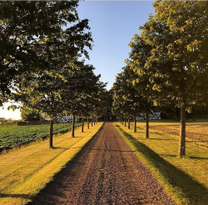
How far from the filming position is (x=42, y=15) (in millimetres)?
5496

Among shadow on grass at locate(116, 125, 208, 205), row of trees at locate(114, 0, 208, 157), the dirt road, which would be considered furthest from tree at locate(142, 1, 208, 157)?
the dirt road

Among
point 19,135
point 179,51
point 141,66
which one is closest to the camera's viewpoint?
point 179,51

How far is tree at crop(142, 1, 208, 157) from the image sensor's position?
10.5 m

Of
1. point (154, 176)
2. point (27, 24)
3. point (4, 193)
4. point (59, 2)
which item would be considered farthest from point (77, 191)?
point (59, 2)

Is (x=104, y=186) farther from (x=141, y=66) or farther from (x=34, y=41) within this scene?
(x=141, y=66)

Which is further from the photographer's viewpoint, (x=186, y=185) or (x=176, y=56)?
(x=176, y=56)

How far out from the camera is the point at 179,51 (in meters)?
10.7

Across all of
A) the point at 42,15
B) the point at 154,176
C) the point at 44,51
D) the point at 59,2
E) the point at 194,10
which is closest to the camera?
the point at 42,15

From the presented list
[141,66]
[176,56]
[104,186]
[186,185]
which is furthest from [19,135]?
[186,185]

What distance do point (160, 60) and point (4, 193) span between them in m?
10.2

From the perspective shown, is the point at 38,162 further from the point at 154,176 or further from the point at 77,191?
the point at 154,176

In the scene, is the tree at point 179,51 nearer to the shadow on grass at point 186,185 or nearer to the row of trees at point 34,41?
the shadow on grass at point 186,185

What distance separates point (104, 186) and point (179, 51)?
8440 millimetres

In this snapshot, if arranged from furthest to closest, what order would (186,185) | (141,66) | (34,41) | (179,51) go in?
(141,66)
(179,51)
(186,185)
(34,41)
